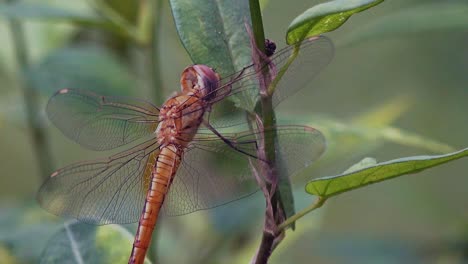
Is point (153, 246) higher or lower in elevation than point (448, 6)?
→ lower

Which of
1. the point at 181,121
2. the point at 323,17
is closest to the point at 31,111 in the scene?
the point at 181,121

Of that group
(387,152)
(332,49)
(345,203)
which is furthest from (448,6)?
(345,203)

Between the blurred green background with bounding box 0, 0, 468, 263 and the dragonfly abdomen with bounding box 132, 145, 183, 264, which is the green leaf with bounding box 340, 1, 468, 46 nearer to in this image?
the blurred green background with bounding box 0, 0, 468, 263

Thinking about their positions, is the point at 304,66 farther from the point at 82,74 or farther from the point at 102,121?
the point at 82,74

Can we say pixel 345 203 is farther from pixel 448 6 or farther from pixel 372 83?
pixel 448 6

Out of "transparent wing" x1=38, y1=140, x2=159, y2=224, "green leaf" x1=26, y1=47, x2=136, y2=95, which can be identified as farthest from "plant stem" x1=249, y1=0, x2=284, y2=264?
"green leaf" x1=26, y1=47, x2=136, y2=95

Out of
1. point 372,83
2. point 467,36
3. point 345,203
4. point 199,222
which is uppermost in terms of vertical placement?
point 467,36

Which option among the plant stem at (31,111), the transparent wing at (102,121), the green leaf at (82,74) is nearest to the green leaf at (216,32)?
the transparent wing at (102,121)
